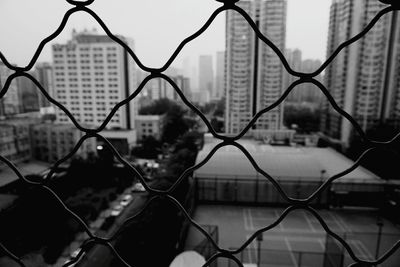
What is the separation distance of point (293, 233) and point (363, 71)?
969cm

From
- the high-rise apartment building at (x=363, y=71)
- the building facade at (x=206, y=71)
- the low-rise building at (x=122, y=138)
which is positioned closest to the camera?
the high-rise apartment building at (x=363, y=71)

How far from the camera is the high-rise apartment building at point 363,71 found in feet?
39.1

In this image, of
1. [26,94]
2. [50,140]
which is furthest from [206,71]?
[26,94]

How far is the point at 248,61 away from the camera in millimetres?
10352

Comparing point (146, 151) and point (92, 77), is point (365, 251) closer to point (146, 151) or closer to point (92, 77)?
point (146, 151)

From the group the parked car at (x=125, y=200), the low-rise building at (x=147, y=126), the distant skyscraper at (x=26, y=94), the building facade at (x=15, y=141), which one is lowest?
the parked car at (x=125, y=200)

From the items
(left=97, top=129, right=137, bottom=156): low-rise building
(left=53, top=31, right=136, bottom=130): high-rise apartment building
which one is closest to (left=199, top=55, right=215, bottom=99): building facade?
(left=53, top=31, right=136, bottom=130): high-rise apartment building

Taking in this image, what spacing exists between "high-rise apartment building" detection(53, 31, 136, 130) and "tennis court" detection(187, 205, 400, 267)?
11193mm

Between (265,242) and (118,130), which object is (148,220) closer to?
(265,242)

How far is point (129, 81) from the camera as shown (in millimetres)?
17703

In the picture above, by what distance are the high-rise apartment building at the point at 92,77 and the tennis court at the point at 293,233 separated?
36.7 feet

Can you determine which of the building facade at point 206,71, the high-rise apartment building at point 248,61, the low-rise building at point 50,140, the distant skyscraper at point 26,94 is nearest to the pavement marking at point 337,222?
the high-rise apartment building at point 248,61

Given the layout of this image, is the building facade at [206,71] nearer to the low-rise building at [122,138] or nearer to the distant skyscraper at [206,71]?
the distant skyscraper at [206,71]

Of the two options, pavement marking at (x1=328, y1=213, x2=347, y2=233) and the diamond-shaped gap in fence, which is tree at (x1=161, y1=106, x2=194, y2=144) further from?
the diamond-shaped gap in fence
